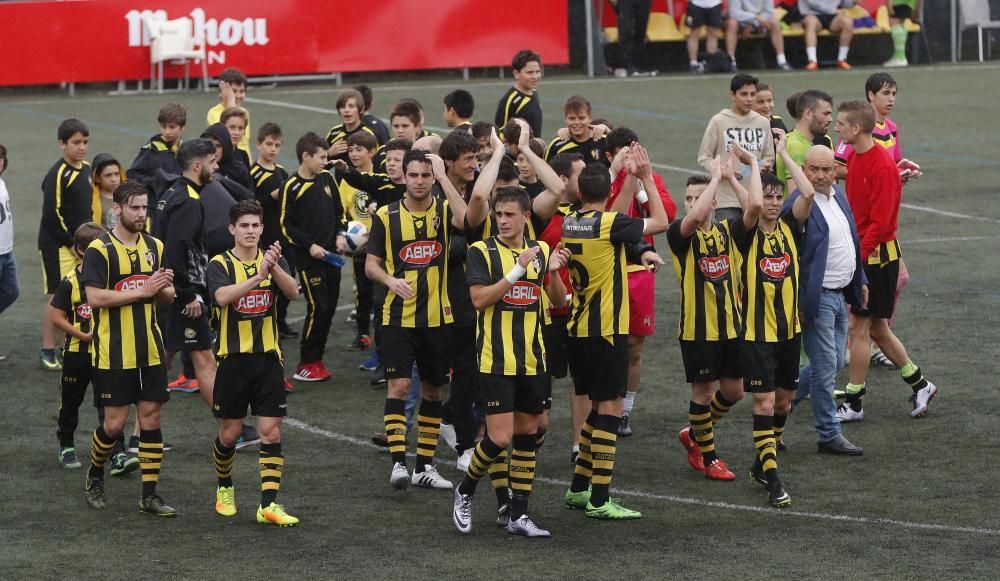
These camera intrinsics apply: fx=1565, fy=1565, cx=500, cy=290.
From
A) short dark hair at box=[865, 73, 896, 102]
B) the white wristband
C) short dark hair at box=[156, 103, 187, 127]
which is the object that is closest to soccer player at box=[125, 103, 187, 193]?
short dark hair at box=[156, 103, 187, 127]

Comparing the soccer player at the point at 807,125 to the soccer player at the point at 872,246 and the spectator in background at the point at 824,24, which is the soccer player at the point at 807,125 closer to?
the soccer player at the point at 872,246

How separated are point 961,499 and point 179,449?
5.15m

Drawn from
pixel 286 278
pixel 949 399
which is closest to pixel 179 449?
pixel 286 278

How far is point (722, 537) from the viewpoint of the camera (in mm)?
8633

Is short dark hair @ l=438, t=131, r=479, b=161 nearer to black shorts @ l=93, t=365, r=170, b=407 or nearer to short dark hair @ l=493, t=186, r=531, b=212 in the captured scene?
short dark hair @ l=493, t=186, r=531, b=212

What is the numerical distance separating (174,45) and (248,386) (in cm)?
1778

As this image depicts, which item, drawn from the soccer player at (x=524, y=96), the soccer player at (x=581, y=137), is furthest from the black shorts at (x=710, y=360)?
the soccer player at (x=524, y=96)

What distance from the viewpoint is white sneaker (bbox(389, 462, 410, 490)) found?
31.0 ft

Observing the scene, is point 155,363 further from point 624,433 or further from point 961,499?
point 961,499

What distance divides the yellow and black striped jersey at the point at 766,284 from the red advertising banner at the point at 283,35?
18.1 meters

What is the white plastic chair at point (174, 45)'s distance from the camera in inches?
1011

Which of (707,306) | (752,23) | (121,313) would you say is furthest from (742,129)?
(752,23)

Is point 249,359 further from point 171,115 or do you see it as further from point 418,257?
point 171,115

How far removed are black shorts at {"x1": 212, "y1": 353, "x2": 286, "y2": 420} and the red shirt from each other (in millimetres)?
4379
